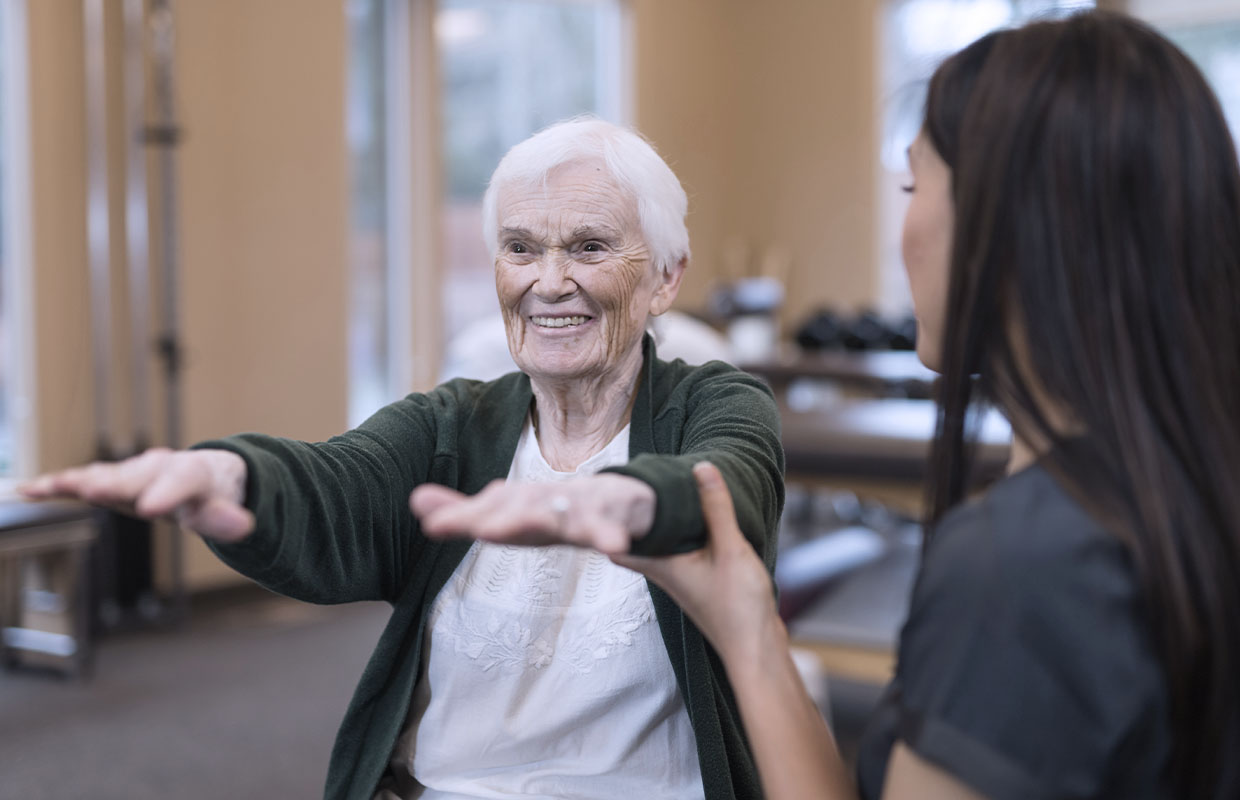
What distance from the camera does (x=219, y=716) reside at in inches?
142

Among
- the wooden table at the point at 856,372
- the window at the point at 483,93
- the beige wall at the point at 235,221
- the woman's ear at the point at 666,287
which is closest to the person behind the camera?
the woman's ear at the point at 666,287

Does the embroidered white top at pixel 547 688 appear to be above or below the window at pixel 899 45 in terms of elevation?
below

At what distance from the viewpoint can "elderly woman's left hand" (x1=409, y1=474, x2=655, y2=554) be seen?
85 centimetres

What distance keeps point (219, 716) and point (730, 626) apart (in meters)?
3.00

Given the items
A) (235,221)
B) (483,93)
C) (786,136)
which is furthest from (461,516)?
(786,136)

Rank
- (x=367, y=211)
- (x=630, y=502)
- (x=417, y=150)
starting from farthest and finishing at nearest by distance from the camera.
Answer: (x=417, y=150), (x=367, y=211), (x=630, y=502)

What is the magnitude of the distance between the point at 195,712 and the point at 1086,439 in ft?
11.1

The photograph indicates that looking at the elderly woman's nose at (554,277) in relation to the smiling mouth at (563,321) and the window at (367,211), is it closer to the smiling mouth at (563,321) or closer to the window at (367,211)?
the smiling mouth at (563,321)

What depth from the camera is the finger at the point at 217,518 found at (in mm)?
982

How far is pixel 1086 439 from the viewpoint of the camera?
2.87ft

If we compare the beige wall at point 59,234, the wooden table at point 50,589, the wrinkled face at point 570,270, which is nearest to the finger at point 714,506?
the wrinkled face at point 570,270

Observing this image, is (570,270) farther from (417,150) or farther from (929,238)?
(417,150)

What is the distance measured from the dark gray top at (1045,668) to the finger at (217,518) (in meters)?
0.58

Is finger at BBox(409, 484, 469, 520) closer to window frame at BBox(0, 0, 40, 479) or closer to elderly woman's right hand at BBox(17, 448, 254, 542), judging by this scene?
elderly woman's right hand at BBox(17, 448, 254, 542)
